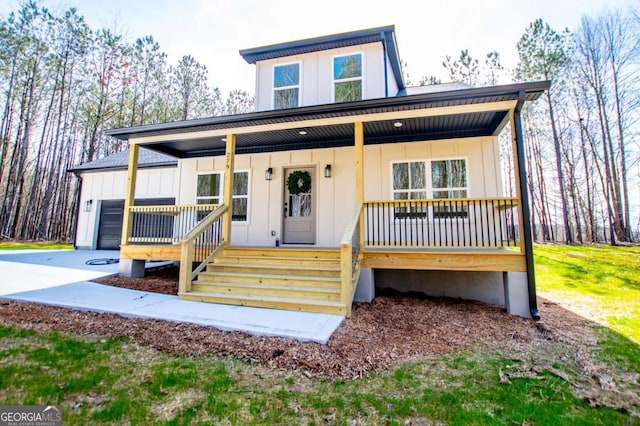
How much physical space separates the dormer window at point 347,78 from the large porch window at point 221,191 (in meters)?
3.47

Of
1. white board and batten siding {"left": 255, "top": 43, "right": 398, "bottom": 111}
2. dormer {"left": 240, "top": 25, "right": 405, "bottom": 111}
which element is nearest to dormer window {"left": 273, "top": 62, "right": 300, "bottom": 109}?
dormer {"left": 240, "top": 25, "right": 405, "bottom": 111}

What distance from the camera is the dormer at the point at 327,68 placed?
8.10m

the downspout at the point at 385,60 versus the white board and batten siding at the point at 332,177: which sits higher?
the downspout at the point at 385,60

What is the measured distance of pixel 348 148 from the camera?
25.1 feet

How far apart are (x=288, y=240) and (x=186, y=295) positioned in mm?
3217

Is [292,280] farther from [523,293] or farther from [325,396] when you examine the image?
[523,293]

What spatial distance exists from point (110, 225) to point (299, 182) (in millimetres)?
8313

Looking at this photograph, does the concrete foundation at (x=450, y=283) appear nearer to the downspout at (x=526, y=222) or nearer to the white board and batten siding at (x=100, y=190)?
the downspout at (x=526, y=222)

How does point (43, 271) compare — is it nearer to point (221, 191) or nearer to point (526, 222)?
point (221, 191)

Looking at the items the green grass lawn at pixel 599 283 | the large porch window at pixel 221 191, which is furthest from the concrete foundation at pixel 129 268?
the green grass lawn at pixel 599 283

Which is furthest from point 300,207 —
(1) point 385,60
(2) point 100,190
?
(2) point 100,190

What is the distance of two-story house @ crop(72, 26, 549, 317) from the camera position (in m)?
5.05

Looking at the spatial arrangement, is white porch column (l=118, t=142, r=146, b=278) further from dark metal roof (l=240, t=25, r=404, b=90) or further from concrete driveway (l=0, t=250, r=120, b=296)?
dark metal roof (l=240, t=25, r=404, b=90)

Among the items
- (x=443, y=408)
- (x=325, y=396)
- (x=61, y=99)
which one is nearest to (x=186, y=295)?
(x=325, y=396)
